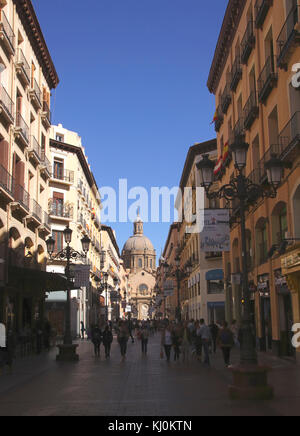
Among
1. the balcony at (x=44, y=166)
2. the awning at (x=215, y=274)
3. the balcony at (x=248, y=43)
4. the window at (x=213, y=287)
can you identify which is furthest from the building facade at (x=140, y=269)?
the balcony at (x=248, y=43)

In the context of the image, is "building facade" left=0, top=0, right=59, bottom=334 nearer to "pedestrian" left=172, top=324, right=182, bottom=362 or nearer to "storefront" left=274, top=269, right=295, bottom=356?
"pedestrian" left=172, top=324, right=182, bottom=362

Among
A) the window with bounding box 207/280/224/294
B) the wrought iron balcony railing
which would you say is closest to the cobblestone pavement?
the wrought iron balcony railing

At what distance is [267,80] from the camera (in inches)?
776

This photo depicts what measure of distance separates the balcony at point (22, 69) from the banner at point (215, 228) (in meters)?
12.0

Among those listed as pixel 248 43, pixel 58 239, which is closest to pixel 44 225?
pixel 58 239

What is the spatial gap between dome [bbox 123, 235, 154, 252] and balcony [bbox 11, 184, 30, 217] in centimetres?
15060

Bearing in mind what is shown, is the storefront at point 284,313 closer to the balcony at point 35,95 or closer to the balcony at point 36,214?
the balcony at point 36,214

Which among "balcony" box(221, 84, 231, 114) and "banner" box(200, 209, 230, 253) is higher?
"balcony" box(221, 84, 231, 114)

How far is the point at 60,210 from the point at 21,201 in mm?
19452

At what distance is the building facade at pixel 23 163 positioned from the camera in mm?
22281

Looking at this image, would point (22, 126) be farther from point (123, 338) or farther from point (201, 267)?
point (201, 267)

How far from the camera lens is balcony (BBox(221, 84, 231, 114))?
28.2m

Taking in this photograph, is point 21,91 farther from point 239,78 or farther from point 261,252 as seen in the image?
point 261,252

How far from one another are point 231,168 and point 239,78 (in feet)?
17.2
